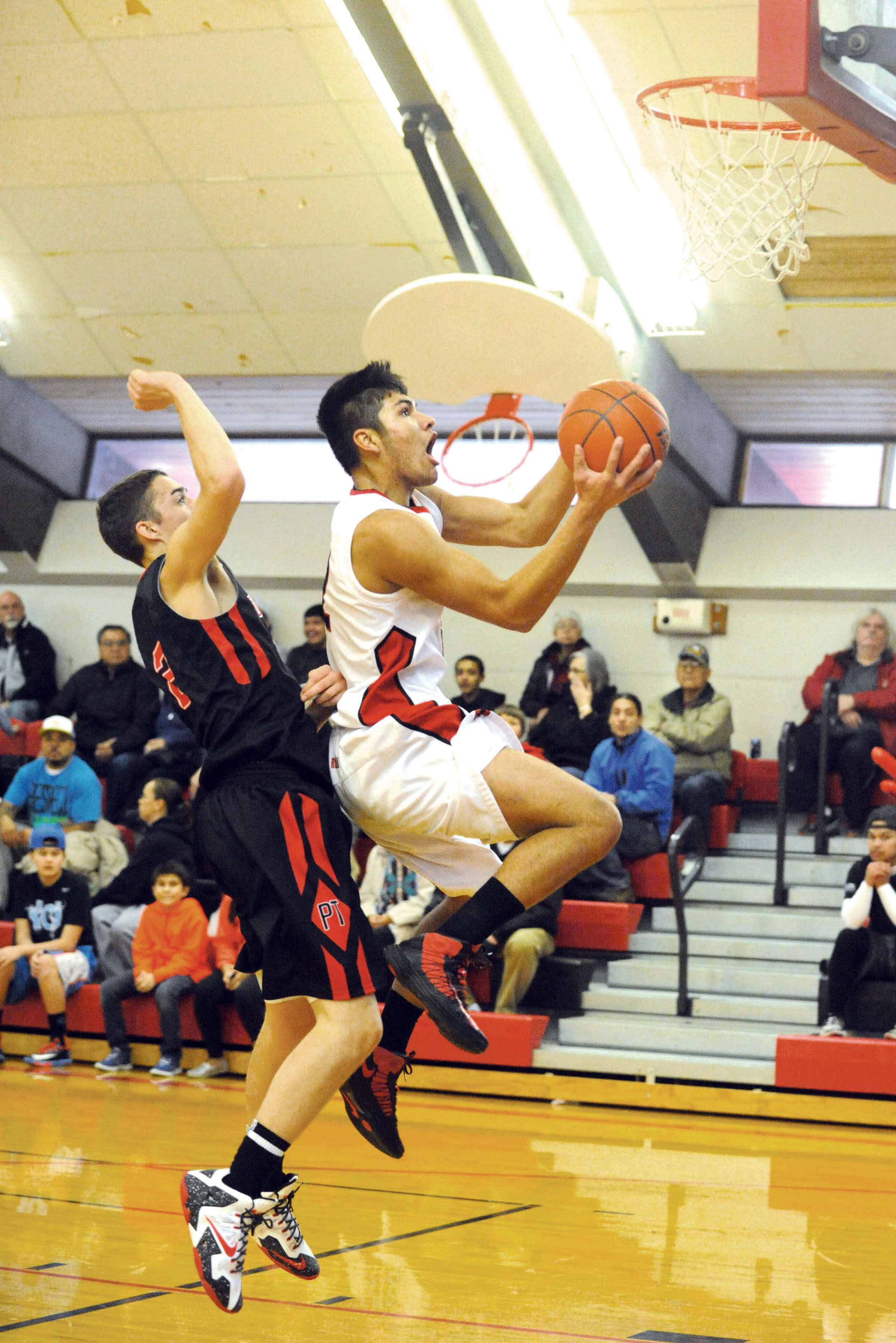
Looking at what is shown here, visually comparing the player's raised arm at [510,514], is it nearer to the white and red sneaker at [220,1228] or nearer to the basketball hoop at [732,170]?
the white and red sneaker at [220,1228]

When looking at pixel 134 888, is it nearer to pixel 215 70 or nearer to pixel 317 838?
pixel 215 70

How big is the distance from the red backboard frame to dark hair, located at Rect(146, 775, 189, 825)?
656cm

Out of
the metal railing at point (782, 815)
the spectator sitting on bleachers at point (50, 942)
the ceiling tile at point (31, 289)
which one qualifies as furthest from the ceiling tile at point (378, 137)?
the spectator sitting on bleachers at point (50, 942)

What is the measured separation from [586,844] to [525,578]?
625 millimetres

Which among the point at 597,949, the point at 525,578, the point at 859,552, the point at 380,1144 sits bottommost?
the point at 380,1144

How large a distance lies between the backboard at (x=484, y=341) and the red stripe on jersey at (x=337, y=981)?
4697mm

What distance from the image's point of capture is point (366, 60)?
8.57 meters

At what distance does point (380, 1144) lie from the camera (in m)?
3.69

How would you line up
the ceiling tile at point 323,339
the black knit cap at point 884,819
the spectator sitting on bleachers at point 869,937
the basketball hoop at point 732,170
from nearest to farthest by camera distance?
the basketball hoop at point 732,170 < the spectator sitting on bleachers at point 869,937 < the black knit cap at point 884,819 < the ceiling tile at point 323,339

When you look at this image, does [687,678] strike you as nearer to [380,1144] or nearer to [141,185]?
[141,185]

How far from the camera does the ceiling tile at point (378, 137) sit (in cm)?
884

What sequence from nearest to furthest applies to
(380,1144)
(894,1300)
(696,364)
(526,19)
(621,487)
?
(621,487) < (380,1144) < (894,1300) < (526,19) < (696,364)

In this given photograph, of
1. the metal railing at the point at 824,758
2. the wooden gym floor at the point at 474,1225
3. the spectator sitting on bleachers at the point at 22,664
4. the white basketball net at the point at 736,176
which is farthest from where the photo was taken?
the spectator sitting on bleachers at the point at 22,664

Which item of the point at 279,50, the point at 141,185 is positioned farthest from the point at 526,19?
the point at 141,185
